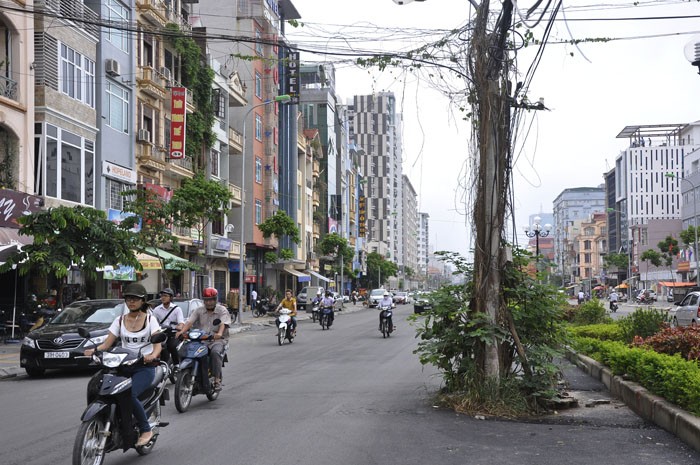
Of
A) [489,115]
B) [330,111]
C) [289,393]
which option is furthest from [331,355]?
[330,111]

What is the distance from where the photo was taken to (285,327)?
23328 millimetres

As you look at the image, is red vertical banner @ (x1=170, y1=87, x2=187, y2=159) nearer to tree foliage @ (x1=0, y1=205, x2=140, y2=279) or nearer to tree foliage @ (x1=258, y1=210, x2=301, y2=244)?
tree foliage @ (x1=258, y1=210, x2=301, y2=244)

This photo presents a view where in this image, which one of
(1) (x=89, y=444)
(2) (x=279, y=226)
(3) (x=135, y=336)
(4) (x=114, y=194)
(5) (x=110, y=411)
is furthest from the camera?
(2) (x=279, y=226)

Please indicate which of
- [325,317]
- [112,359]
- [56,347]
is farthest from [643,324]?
[325,317]

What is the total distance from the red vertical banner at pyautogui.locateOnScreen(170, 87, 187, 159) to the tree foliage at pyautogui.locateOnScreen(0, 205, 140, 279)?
16.7 m

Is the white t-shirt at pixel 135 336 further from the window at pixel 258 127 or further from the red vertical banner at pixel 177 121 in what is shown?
the window at pixel 258 127

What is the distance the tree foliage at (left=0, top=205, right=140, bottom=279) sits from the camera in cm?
1800

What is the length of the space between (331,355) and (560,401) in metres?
10.0

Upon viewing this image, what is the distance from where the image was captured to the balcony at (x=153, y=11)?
1292 inches

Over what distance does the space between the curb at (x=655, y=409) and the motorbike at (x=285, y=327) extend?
12297 millimetres

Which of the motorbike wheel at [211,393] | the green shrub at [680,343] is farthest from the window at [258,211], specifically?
the green shrub at [680,343]

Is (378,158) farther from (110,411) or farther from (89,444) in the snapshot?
(89,444)

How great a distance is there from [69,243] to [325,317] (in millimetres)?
15088

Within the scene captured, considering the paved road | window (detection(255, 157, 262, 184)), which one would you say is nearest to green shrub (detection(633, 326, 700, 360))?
the paved road
